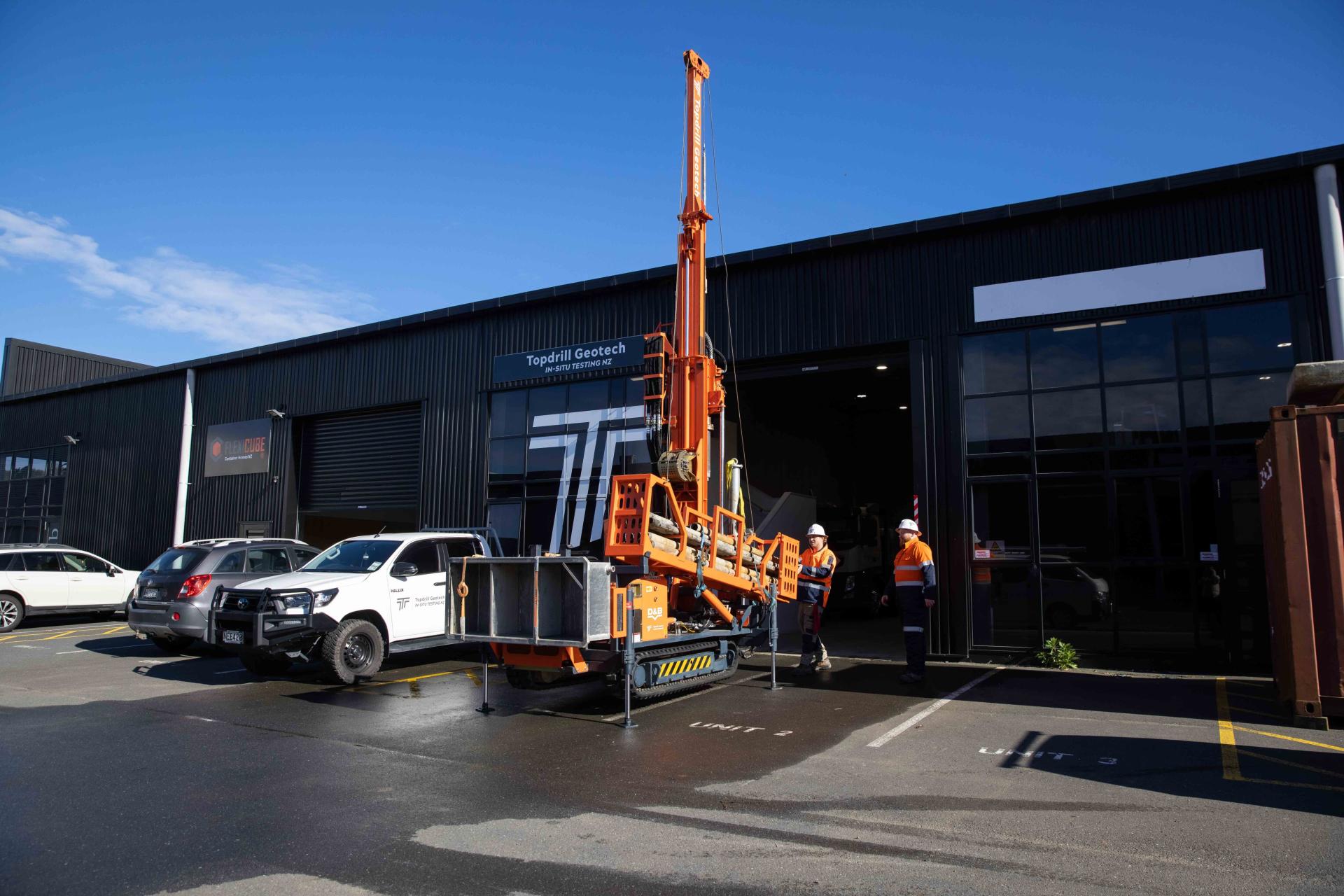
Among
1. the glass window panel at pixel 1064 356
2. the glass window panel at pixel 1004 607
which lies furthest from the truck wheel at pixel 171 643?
the glass window panel at pixel 1064 356

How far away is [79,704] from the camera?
8.78 meters

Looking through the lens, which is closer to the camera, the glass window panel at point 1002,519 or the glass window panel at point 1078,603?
the glass window panel at point 1078,603

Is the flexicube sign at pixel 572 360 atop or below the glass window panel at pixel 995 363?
atop

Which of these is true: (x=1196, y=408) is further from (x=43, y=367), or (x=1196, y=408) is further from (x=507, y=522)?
(x=43, y=367)

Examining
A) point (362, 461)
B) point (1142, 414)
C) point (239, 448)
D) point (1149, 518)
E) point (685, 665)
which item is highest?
point (239, 448)

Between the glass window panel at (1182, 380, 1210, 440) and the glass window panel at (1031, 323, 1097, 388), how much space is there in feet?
3.72

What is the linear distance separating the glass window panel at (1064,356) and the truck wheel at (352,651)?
31.4 feet

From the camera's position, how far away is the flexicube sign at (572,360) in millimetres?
15344

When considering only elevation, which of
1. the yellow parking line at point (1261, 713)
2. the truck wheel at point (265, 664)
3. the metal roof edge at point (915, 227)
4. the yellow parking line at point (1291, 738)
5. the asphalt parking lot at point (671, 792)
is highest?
the metal roof edge at point (915, 227)

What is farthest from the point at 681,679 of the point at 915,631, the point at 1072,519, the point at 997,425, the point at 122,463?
the point at 122,463

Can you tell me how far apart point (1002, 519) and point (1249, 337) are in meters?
3.87

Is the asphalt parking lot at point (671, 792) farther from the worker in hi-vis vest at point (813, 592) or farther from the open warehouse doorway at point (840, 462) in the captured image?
the open warehouse doorway at point (840, 462)

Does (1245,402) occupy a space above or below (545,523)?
above

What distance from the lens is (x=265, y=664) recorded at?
35.2 feet
